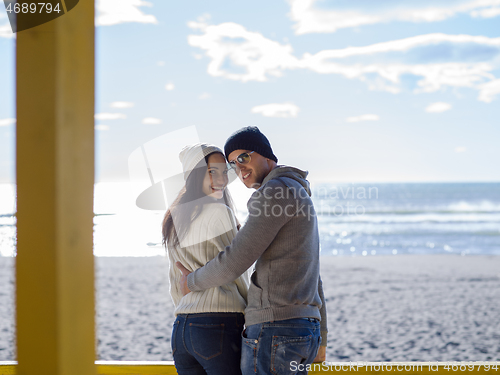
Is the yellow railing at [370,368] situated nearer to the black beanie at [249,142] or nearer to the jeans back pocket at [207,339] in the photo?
the jeans back pocket at [207,339]

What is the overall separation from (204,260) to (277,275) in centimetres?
32

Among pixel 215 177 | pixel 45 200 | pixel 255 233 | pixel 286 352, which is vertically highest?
pixel 215 177

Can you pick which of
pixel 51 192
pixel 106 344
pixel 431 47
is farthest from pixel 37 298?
pixel 431 47

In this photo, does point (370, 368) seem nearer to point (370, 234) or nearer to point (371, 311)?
point (371, 311)

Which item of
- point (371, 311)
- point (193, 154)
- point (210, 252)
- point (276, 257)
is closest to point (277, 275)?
point (276, 257)

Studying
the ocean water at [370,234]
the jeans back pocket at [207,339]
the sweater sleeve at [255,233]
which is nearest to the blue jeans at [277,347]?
the jeans back pocket at [207,339]

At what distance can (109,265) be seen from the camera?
9.49m

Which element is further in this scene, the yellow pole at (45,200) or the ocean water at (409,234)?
the ocean water at (409,234)

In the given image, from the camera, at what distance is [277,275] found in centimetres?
148

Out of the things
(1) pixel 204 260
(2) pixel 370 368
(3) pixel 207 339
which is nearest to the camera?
(3) pixel 207 339

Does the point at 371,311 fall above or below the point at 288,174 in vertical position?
below

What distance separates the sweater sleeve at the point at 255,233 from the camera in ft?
4.77

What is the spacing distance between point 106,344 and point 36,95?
4.28 metres

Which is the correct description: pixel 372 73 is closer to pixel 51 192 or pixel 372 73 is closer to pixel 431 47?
pixel 431 47
